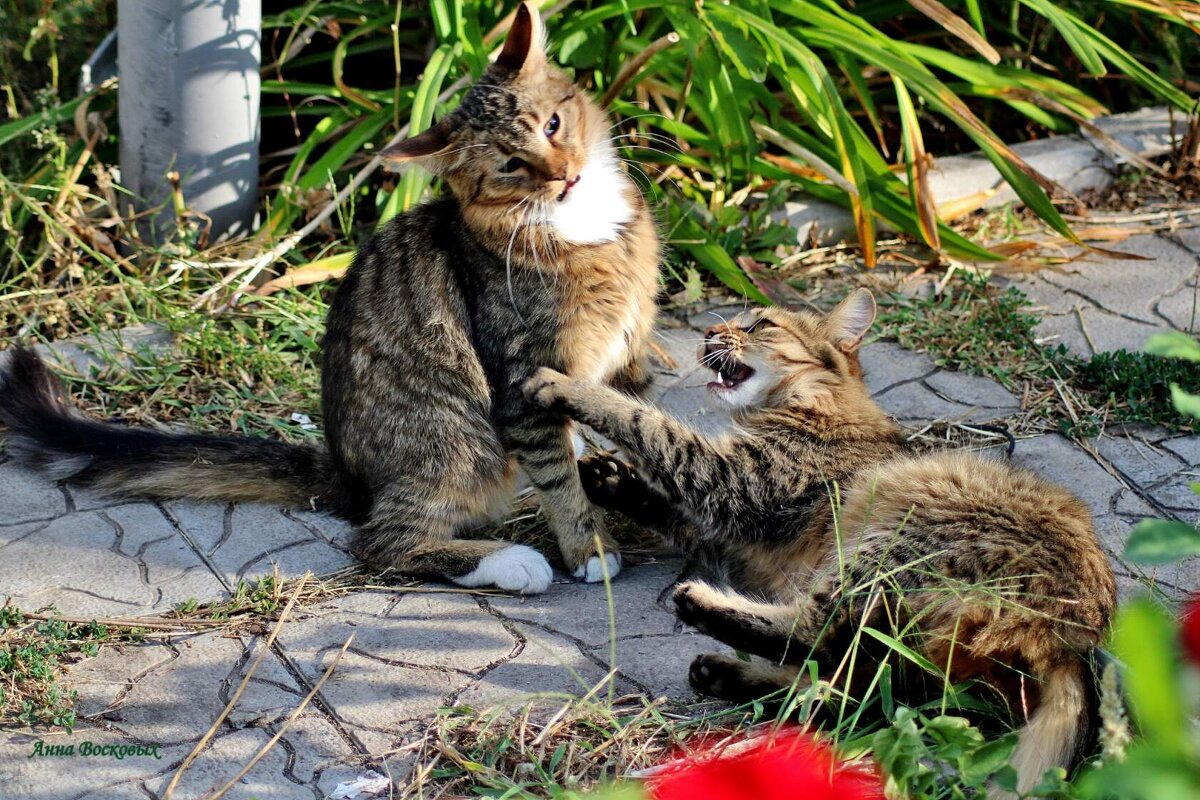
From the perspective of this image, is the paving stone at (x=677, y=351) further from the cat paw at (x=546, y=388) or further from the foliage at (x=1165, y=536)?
the foliage at (x=1165, y=536)

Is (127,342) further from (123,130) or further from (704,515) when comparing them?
(704,515)

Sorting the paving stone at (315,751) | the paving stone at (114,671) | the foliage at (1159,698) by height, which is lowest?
the paving stone at (114,671)

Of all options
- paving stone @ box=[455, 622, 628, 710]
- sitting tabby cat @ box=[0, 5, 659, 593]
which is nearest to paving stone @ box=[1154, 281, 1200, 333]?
sitting tabby cat @ box=[0, 5, 659, 593]

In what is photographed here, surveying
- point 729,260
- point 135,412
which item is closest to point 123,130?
point 135,412

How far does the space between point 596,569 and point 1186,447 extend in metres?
2.12

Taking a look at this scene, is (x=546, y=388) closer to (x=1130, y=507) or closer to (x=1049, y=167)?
(x=1130, y=507)


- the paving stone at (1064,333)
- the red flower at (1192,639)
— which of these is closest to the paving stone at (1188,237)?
the paving stone at (1064,333)

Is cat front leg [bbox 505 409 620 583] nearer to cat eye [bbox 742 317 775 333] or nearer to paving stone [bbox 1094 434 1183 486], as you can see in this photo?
cat eye [bbox 742 317 775 333]

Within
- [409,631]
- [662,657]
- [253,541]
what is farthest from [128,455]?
[662,657]

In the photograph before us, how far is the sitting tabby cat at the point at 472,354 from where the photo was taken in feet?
11.0

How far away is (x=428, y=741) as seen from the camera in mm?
2584

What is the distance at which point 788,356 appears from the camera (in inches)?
136

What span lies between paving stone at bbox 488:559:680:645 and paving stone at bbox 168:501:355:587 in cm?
61

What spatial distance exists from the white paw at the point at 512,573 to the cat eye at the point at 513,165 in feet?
3.70
